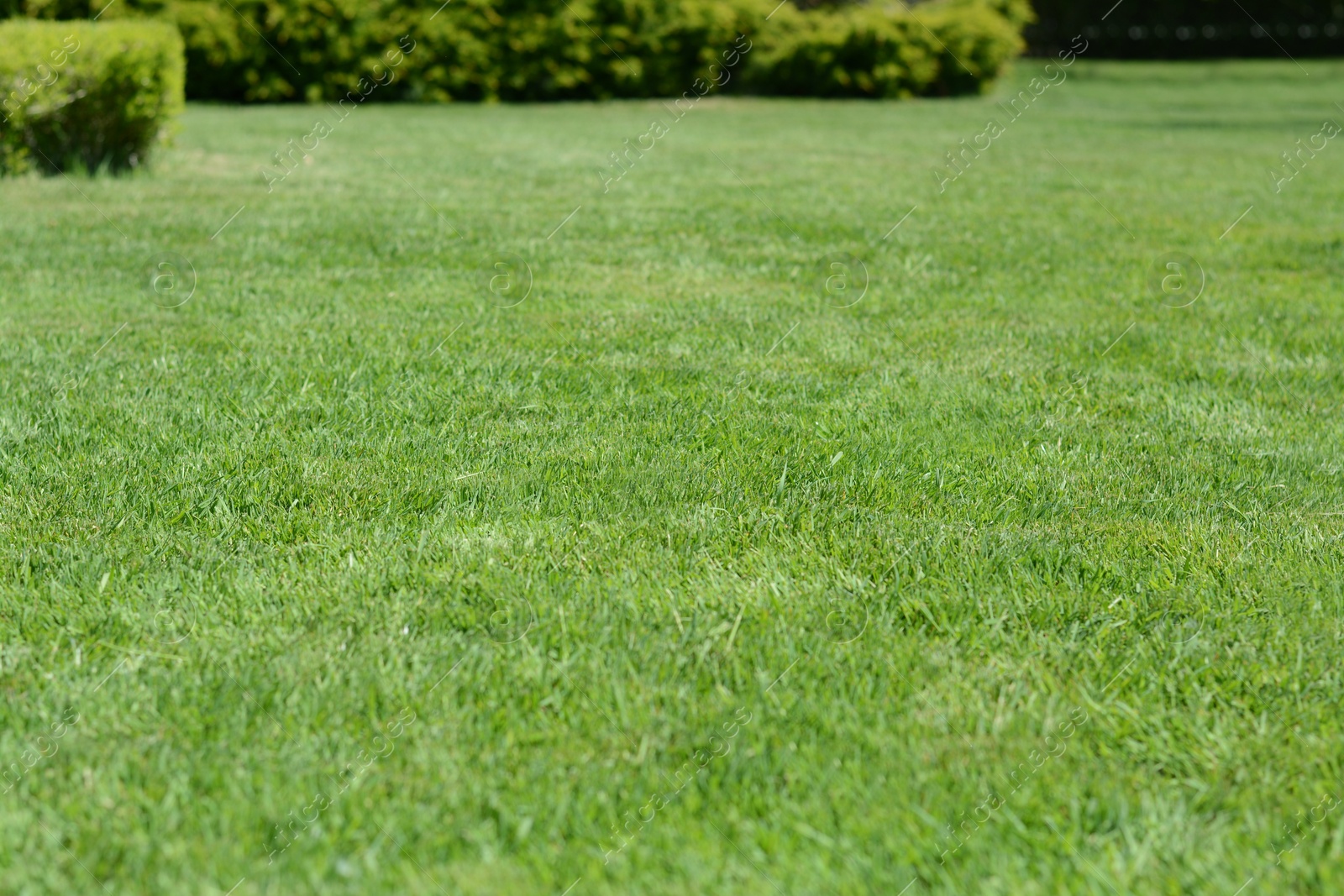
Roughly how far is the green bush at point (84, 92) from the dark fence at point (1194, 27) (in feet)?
91.8

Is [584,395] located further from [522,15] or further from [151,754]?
[522,15]

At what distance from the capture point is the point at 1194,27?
106 feet

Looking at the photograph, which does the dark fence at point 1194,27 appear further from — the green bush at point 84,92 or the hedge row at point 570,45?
the green bush at point 84,92

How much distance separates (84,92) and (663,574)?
8252 mm

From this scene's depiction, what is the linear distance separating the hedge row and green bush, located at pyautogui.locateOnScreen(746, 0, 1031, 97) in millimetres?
27

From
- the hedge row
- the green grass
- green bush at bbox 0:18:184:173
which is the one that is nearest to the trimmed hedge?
the hedge row

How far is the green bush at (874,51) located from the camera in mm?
22188

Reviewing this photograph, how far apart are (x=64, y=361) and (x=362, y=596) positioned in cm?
268

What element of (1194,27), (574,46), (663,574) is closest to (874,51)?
(574,46)

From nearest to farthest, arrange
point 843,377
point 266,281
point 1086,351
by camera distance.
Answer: point 843,377, point 1086,351, point 266,281

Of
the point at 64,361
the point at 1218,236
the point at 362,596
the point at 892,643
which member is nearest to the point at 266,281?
the point at 64,361

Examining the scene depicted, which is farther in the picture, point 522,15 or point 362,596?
point 522,15

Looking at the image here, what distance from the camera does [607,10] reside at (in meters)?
21.0

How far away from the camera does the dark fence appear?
31.9m
